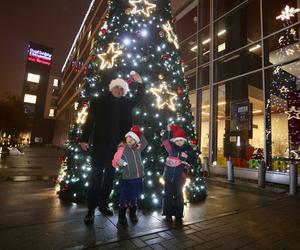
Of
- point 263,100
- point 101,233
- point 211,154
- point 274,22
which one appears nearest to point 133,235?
point 101,233

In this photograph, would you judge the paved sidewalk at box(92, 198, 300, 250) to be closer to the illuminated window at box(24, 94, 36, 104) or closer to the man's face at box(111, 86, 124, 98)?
the man's face at box(111, 86, 124, 98)

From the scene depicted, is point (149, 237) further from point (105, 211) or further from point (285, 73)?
point (285, 73)

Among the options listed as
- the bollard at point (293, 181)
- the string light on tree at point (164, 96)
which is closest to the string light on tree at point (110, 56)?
the string light on tree at point (164, 96)

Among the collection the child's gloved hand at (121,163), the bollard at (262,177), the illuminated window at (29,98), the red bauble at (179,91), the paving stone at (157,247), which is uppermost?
the illuminated window at (29,98)

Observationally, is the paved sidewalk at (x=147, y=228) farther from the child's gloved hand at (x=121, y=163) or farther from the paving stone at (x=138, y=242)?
the child's gloved hand at (x=121, y=163)

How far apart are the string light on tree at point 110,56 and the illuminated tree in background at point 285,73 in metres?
7.00

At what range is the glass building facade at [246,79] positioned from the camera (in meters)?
9.13

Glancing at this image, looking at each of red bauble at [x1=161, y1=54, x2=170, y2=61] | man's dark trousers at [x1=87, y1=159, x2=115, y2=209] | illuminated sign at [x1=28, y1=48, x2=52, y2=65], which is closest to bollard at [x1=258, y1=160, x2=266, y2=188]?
red bauble at [x1=161, y1=54, x2=170, y2=61]

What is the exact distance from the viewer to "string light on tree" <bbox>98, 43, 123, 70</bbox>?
4.92 m

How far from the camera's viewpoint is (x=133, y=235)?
10.2 ft

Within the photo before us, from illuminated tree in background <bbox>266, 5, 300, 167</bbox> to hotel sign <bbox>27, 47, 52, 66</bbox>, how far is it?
6947 centimetres

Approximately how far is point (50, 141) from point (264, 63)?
5803 cm

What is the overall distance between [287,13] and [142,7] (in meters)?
7.44

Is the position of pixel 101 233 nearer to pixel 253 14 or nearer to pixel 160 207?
pixel 160 207
